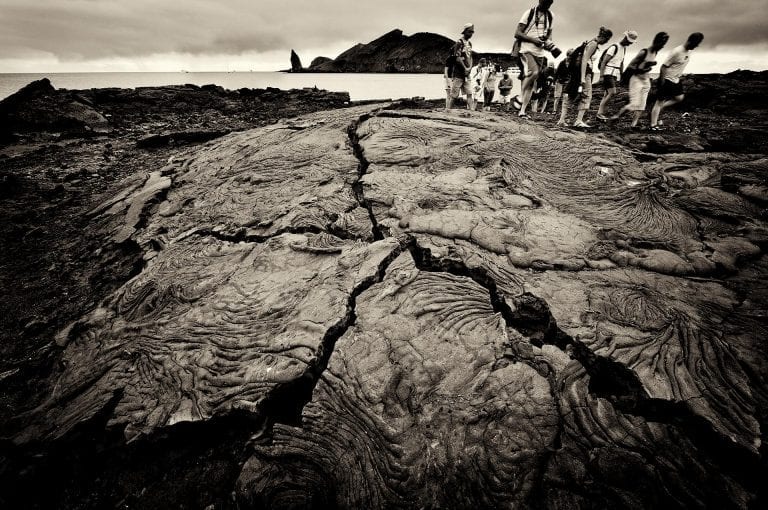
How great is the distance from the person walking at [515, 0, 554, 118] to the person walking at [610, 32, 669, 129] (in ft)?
5.60

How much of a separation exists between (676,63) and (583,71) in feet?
5.56

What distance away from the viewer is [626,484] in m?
1.09

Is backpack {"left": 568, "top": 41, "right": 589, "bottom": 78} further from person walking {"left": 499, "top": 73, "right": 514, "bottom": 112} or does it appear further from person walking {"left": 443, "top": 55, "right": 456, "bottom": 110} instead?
person walking {"left": 499, "top": 73, "right": 514, "bottom": 112}

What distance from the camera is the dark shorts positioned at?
5.83 metres

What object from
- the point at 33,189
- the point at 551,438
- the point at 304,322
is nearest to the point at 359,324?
the point at 304,322

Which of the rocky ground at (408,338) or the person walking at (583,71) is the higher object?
the person walking at (583,71)

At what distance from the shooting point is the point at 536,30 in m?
5.00

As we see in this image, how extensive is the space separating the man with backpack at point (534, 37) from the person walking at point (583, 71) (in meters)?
0.75

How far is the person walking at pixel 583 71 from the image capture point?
540 cm

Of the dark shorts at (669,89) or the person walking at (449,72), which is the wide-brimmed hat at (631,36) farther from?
the person walking at (449,72)

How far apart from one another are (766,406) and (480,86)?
10.7 m

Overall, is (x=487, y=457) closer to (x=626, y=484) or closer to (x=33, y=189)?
(x=626, y=484)

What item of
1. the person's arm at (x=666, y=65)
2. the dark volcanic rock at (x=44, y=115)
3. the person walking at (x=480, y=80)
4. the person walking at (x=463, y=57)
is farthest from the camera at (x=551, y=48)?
the dark volcanic rock at (x=44, y=115)

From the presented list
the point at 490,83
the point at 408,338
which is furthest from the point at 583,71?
the point at 408,338
